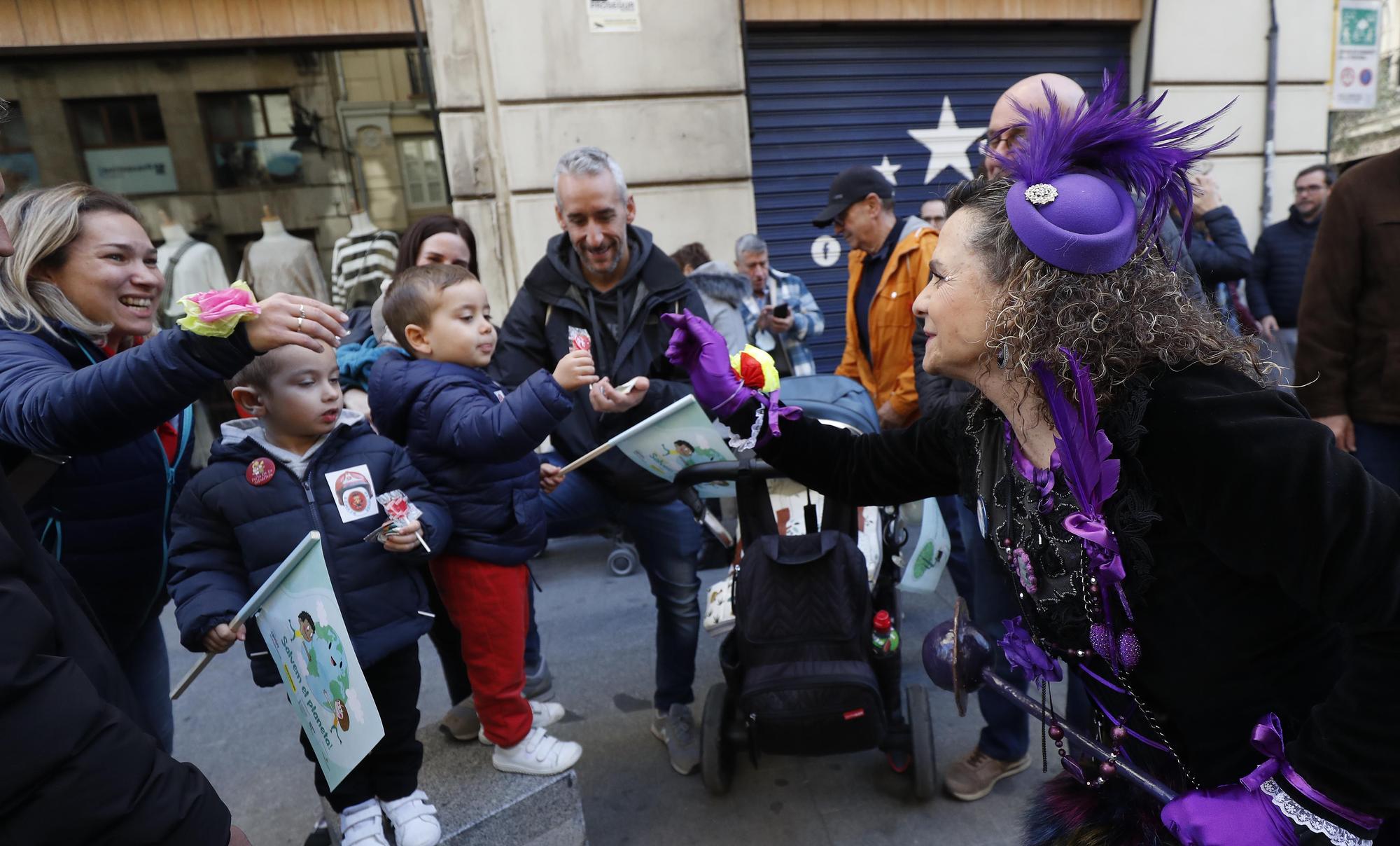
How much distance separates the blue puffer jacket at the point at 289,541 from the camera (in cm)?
193

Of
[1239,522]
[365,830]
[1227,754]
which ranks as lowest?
[365,830]

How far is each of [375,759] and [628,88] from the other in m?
4.68

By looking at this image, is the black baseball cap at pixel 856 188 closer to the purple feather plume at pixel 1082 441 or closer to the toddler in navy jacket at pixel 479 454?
the toddler in navy jacket at pixel 479 454

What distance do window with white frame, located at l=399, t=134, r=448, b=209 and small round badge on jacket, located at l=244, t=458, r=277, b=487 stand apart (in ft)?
14.2

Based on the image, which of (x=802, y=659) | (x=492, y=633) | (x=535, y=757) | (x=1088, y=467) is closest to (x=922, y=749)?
(x=802, y=659)

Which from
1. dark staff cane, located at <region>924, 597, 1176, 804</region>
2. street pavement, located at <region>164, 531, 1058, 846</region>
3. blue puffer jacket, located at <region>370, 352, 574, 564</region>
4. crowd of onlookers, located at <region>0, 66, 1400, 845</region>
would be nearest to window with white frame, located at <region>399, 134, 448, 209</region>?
crowd of onlookers, located at <region>0, 66, 1400, 845</region>

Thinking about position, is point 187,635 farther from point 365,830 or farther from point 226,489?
point 365,830

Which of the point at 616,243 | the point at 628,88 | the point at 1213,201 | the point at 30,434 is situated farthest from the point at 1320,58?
the point at 30,434

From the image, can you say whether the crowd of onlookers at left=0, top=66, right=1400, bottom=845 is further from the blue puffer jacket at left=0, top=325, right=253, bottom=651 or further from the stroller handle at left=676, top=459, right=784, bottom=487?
the stroller handle at left=676, top=459, right=784, bottom=487

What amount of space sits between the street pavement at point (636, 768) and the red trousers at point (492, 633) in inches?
8.2

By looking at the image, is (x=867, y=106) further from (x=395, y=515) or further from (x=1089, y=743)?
(x=1089, y=743)

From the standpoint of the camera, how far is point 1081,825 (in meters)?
1.48

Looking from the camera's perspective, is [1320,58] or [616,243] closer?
[616,243]

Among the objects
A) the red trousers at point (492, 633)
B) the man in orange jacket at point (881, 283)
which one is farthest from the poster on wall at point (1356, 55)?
the red trousers at point (492, 633)
